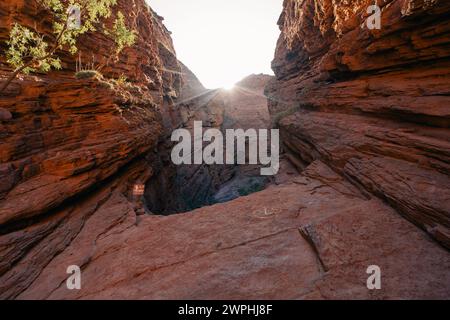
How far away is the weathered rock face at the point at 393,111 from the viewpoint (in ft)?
21.5

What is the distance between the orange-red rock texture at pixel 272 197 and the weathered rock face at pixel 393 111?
5 centimetres

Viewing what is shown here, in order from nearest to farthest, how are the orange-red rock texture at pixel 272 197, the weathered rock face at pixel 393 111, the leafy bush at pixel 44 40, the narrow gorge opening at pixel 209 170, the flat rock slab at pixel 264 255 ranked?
the flat rock slab at pixel 264 255 < the orange-red rock texture at pixel 272 197 < the weathered rock face at pixel 393 111 < the leafy bush at pixel 44 40 < the narrow gorge opening at pixel 209 170

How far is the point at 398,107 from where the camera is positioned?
8828 mm

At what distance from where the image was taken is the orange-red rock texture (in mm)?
5461

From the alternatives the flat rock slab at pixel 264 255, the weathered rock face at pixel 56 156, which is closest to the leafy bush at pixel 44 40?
the weathered rock face at pixel 56 156

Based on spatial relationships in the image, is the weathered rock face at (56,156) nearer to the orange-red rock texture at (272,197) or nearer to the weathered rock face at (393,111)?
the orange-red rock texture at (272,197)

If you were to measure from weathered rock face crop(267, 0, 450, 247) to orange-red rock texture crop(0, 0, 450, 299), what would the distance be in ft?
0.17

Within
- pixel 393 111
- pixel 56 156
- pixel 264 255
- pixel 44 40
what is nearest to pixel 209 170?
pixel 44 40

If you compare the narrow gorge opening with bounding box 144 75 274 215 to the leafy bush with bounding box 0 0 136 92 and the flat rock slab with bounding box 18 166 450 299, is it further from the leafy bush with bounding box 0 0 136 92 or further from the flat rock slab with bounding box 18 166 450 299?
A: the leafy bush with bounding box 0 0 136 92

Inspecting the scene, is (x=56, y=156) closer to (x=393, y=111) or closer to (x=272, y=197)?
(x=272, y=197)

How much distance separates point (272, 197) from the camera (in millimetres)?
10438

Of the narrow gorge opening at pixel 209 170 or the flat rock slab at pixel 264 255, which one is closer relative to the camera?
the flat rock slab at pixel 264 255
